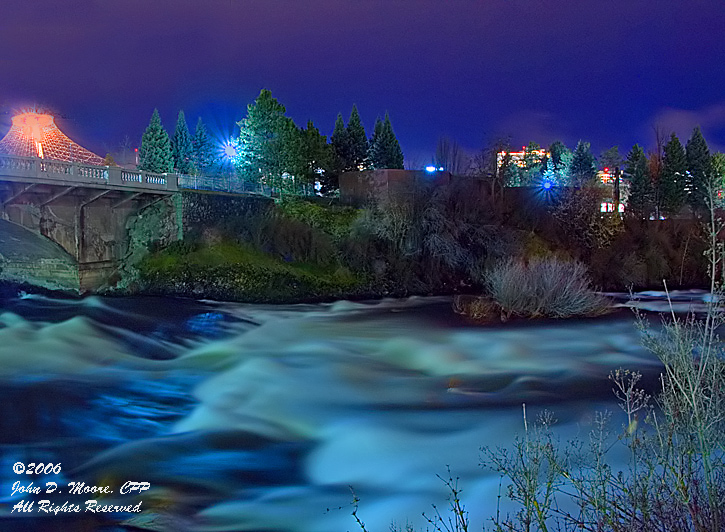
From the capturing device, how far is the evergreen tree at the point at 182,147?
6669 cm

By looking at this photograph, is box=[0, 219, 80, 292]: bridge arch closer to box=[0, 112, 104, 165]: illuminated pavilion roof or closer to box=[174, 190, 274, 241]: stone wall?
box=[174, 190, 274, 241]: stone wall

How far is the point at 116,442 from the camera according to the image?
41.4 ft

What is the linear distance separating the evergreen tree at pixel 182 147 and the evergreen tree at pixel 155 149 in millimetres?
6177

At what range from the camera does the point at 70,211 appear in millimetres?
28391

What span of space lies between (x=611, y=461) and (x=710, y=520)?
5291mm

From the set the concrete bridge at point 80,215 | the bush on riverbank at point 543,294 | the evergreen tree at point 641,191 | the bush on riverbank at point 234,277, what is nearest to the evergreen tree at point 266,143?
the concrete bridge at point 80,215

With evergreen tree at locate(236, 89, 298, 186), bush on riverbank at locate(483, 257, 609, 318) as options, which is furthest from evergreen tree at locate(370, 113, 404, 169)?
bush on riverbank at locate(483, 257, 609, 318)

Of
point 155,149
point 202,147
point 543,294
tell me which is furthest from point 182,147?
point 543,294

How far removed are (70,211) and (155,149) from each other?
32675 millimetres

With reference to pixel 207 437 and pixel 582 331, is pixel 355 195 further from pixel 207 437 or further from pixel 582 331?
pixel 207 437

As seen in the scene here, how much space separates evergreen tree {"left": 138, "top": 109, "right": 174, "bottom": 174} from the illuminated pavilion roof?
1785cm

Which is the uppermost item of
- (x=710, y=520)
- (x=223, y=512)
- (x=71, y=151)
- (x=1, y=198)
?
(x=71, y=151)

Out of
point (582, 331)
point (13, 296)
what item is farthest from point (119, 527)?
point (13, 296)

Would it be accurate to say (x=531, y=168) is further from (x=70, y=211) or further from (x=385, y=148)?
(x=70, y=211)
